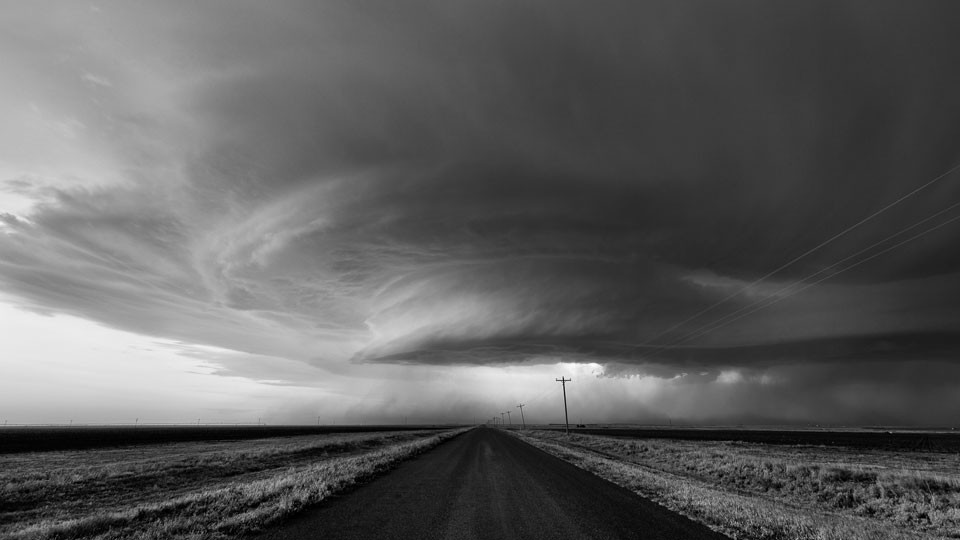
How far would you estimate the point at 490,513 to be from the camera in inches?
454

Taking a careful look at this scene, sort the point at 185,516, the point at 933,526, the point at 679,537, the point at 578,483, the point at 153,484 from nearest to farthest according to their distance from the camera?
the point at 679,537, the point at 185,516, the point at 933,526, the point at 578,483, the point at 153,484

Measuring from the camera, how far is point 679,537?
923cm

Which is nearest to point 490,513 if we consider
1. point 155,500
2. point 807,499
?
point 155,500

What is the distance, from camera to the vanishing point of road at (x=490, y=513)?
9531mm

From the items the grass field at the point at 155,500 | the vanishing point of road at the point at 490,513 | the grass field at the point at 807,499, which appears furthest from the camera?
the grass field at the point at 807,499

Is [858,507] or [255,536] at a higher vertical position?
[255,536]

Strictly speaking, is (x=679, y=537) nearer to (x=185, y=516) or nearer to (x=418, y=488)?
(x=418, y=488)

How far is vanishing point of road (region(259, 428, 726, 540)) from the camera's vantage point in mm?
9531

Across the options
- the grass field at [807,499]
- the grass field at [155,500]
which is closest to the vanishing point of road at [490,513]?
the grass field at [155,500]

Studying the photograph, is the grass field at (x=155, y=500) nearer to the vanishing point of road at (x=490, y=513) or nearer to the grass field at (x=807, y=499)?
the vanishing point of road at (x=490, y=513)

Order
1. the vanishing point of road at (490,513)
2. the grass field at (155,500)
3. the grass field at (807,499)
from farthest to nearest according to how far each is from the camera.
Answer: the grass field at (807,499) < the grass field at (155,500) < the vanishing point of road at (490,513)

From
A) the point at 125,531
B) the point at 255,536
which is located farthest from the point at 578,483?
the point at 125,531

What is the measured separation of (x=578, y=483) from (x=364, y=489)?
830 cm

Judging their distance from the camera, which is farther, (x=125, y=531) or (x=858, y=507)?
(x=858, y=507)
